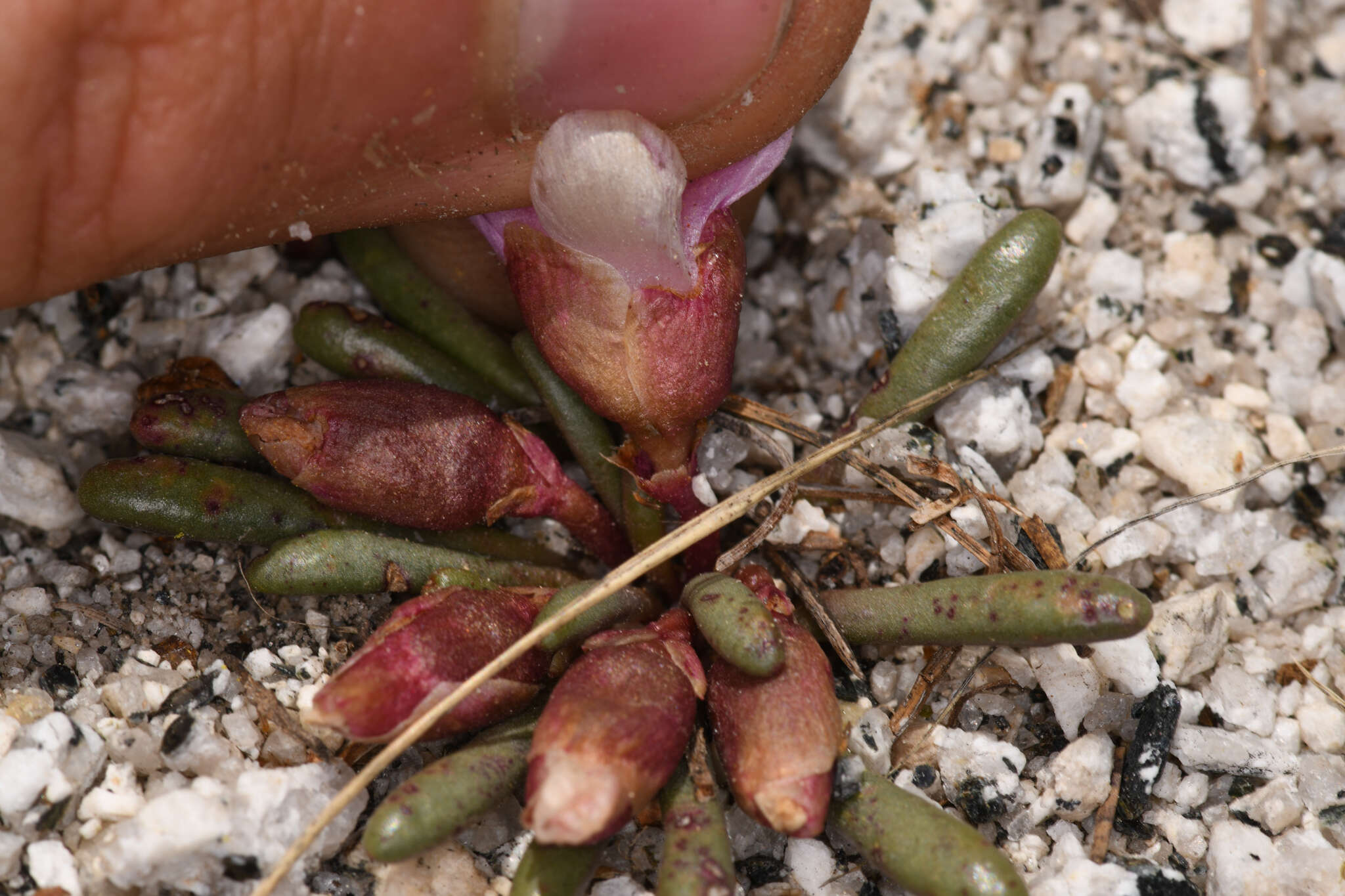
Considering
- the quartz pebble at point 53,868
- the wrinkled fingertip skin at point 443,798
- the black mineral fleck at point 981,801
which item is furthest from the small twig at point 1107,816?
the quartz pebble at point 53,868

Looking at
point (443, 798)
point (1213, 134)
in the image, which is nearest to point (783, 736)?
point (443, 798)

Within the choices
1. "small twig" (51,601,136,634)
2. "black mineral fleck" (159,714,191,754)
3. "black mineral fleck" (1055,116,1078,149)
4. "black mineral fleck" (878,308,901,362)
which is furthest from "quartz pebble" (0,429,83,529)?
"black mineral fleck" (1055,116,1078,149)

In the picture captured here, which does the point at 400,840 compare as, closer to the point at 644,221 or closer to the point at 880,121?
the point at 644,221

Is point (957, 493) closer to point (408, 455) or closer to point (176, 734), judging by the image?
point (408, 455)

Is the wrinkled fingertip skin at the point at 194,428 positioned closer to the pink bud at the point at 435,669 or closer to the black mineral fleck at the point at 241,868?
the pink bud at the point at 435,669

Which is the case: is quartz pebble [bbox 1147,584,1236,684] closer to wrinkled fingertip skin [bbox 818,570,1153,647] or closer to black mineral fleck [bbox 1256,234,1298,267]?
wrinkled fingertip skin [bbox 818,570,1153,647]

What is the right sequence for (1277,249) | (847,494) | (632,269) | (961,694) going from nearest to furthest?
(632,269)
(961,694)
(847,494)
(1277,249)
